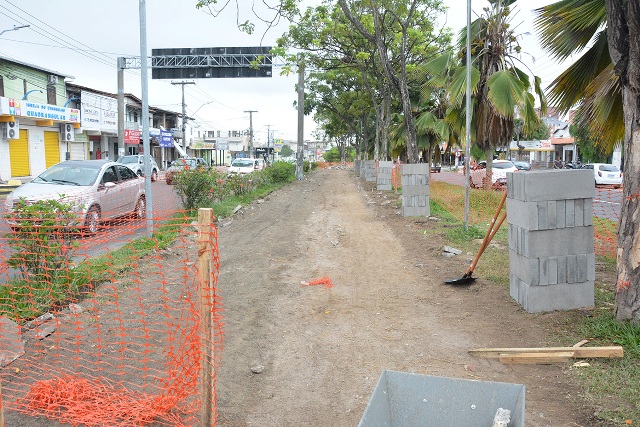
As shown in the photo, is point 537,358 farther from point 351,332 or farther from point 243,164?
point 243,164

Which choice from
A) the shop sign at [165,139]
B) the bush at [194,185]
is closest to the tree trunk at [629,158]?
the bush at [194,185]

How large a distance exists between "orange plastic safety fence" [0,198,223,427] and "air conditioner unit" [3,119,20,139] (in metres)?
22.8

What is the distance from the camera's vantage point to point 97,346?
5160 mm

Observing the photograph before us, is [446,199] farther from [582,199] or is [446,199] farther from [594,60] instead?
[582,199]

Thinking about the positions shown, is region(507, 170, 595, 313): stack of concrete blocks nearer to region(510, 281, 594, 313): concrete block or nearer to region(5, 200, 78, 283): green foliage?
region(510, 281, 594, 313): concrete block

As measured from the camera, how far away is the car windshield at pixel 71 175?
11.8 metres

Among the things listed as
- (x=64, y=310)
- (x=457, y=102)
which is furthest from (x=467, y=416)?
(x=457, y=102)

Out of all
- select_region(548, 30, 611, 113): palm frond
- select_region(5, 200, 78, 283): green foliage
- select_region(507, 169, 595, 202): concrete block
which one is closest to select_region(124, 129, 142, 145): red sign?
select_region(5, 200, 78, 283): green foliage

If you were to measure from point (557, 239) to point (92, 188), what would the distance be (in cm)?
953

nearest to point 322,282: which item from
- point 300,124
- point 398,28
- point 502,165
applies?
point 398,28

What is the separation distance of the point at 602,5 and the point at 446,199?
12.8m

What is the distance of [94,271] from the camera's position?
291 inches

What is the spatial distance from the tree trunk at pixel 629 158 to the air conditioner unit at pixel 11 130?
93.1ft

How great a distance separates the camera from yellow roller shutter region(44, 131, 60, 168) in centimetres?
3219
